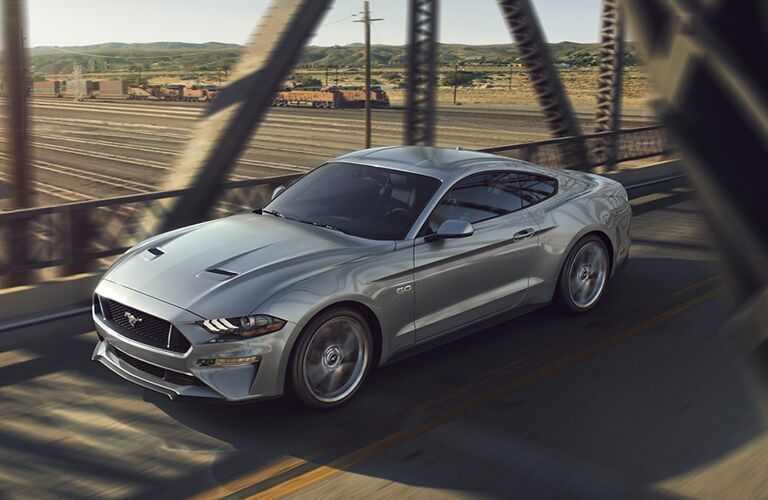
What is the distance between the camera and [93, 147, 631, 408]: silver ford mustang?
15.9 feet

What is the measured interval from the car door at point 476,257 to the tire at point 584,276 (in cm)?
60

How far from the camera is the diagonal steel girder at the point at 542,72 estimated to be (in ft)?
44.2

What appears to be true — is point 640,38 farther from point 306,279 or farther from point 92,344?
point 92,344

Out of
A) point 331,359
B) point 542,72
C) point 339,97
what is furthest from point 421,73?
point 339,97

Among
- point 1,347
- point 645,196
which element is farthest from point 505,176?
point 645,196

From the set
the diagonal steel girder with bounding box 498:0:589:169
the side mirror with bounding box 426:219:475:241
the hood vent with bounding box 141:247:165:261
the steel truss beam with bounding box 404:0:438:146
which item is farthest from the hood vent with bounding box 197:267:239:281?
the diagonal steel girder with bounding box 498:0:589:169

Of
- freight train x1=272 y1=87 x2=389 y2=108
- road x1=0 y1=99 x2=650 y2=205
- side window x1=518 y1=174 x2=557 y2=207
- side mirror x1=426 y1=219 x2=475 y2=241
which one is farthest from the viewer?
freight train x1=272 y1=87 x2=389 y2=108

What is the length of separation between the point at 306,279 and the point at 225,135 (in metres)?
4.30

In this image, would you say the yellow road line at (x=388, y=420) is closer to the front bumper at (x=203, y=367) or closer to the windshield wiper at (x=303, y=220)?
the front bumper at (x=203, y=367)

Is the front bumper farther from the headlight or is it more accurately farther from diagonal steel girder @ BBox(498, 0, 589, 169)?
diagonal steel girder @ BBox(498, 0, 589, 169)

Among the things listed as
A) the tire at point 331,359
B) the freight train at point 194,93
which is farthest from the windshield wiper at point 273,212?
the freight train at point 194,93

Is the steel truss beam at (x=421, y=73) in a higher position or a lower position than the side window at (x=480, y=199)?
higher

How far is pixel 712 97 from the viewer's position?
1.33m

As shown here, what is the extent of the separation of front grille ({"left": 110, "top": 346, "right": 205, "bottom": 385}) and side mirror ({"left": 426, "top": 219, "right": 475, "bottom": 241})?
1.97 metres
